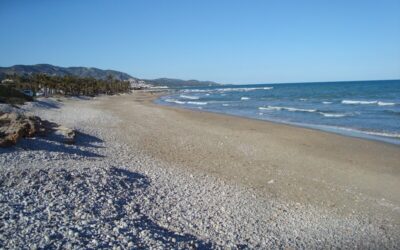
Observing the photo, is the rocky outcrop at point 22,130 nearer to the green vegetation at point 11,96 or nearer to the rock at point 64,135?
the rock at point 64,135

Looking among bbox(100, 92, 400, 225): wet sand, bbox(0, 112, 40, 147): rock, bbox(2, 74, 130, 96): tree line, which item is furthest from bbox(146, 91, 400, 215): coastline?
bbox(2, 74, 130, 96): tree line

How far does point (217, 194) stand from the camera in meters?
8.62

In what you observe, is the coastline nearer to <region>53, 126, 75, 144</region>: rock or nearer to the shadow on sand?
the shadow on sand

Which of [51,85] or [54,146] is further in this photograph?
[51,85]

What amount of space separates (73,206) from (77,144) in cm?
694

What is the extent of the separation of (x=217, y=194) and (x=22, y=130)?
7.11m

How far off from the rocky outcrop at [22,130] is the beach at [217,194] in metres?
0.43

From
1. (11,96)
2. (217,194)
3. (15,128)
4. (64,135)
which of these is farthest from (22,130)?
(11,96)

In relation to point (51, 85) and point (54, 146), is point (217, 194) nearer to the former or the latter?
point (54, 146)

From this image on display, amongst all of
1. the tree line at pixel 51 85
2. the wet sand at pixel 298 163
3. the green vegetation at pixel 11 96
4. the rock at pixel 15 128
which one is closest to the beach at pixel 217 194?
the wet sand at pixel 298 163

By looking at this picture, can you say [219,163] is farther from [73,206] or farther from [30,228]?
[30,228]

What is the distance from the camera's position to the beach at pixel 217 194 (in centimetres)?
587

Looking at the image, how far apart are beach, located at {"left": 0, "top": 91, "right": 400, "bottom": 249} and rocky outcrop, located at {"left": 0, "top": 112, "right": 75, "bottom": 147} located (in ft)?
1.41

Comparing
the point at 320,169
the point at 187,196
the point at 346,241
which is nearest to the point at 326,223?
the point at 346,241
